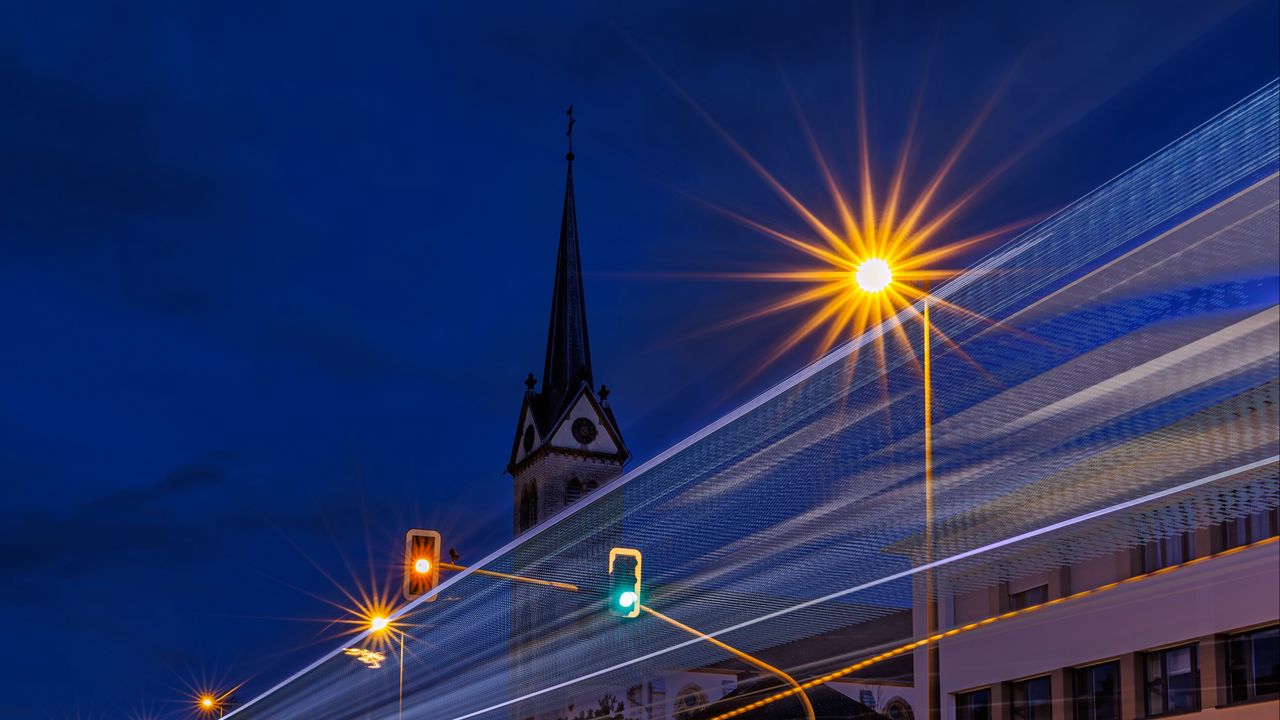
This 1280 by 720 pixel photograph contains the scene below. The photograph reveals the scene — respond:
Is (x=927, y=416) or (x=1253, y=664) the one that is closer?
(x=927, y=416)

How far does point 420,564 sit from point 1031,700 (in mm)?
19541

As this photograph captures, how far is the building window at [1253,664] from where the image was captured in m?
29.9

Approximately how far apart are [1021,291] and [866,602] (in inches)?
203

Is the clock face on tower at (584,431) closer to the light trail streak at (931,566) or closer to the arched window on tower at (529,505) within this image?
the arched window on tower at (529,505)

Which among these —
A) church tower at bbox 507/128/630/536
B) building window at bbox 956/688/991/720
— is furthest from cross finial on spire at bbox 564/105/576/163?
building window at bbox 956/688/991/720

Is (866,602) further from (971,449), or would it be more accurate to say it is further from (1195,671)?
(1195,671)

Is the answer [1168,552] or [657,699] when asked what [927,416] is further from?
[657,699]

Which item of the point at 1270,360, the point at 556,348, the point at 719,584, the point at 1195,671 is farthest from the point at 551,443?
the point at 1270,360

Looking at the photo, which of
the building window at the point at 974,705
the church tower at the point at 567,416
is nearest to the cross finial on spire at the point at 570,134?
the church tower at the point at 567,416

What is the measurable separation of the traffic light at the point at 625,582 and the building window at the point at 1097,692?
686 inches

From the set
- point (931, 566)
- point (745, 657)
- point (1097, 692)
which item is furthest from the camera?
point (1097, 692)

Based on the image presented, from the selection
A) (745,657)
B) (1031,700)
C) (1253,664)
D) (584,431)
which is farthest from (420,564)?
(584,431)

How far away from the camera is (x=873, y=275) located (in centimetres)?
1598

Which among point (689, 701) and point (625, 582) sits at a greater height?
point (689, 701)
